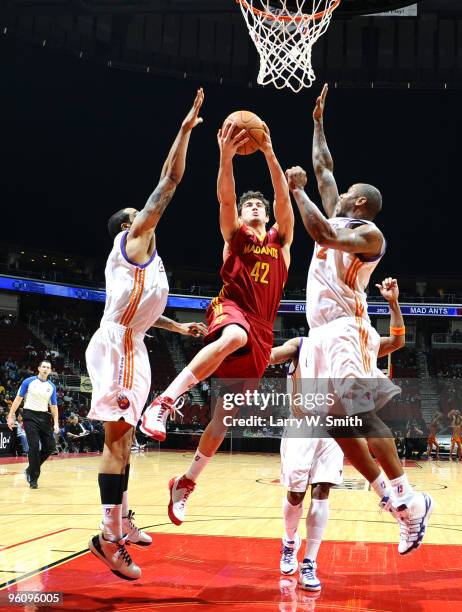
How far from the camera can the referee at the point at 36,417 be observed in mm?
10492

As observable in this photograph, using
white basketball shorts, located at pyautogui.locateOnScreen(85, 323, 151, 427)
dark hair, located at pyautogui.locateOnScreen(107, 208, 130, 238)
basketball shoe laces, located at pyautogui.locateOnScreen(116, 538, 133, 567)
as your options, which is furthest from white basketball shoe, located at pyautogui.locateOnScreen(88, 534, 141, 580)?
dark hair, located at pyautogui.locateOnScreen(107, 208, 130, 238)

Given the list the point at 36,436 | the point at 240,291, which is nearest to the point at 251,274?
the point at 240,291

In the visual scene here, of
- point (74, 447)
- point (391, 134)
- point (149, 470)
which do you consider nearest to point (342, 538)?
point (149, 470)

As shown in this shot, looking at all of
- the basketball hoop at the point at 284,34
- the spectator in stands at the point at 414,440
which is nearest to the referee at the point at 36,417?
the basketball hoop at the point at 284,34

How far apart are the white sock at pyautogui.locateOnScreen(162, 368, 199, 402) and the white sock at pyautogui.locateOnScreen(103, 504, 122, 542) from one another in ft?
2.55

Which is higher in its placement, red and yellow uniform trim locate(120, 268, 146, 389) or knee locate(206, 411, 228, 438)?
red and yellow uniform trim locate(120, 268, 146, 389)

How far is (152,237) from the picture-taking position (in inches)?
188

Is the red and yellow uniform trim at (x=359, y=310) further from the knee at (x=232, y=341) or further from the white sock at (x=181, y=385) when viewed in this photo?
the white sock at (x=181, y=385)

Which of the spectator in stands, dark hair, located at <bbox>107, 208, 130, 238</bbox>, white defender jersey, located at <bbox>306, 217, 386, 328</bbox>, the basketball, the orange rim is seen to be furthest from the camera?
the spectator in stands

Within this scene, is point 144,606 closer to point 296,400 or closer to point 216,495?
point 296,400

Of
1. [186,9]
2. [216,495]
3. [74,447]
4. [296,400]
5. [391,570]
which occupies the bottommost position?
[74,447]

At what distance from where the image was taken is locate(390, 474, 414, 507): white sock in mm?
4270

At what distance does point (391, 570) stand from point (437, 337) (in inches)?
1140

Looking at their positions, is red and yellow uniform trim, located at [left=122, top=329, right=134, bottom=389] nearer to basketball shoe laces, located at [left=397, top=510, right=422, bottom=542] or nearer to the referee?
basketball shoe laces, located at [left=397, top=510, right=422, bottom=542]
